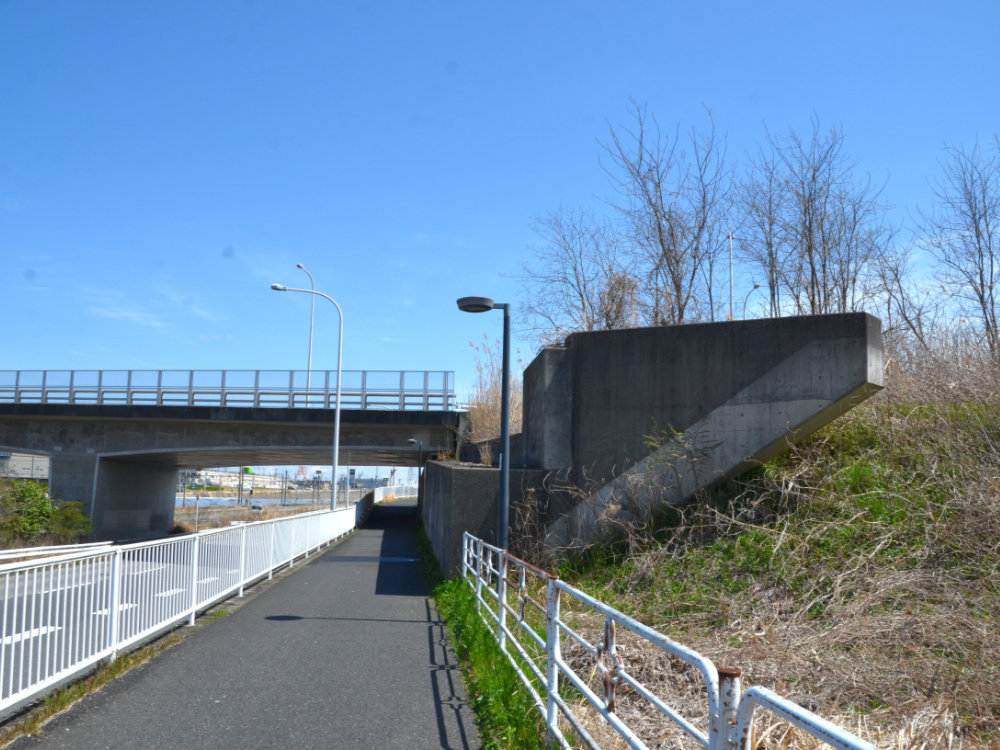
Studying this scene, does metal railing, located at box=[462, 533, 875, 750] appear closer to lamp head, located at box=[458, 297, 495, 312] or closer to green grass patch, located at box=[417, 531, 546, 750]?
green grass patch, located at box=[417, 531, 546, 750]

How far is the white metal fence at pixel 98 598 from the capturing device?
6.10m

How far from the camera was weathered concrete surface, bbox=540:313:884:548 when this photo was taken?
10898 millimetres

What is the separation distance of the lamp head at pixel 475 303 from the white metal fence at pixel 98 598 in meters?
4.92

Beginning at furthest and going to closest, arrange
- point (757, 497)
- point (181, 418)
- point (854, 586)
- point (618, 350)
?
point (181, 418)
point (618, 350)
point (757, 497)
point (854, 586)

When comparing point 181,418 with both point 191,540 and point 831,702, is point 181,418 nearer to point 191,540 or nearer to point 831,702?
point 191,540

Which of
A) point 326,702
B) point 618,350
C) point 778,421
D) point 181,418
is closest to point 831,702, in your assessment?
point 326,702

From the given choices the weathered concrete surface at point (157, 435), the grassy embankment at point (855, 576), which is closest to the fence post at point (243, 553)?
the grassy embankment at point (855, 576)

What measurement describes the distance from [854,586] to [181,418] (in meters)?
31.4

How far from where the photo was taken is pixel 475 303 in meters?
11.8

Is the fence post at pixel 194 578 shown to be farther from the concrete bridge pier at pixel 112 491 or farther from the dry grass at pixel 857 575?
the concrete bridge pier at pixel 112 491

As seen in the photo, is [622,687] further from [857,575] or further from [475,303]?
[475,303]

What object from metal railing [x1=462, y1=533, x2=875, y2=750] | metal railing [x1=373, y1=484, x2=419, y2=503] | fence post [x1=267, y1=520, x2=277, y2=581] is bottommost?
metal railing [x1=373, y1=484, x2=419, y2=503]

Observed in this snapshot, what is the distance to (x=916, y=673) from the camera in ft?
19.2

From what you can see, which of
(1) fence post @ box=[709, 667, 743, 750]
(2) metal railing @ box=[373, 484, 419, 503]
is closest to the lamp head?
(1) fence post @ box=[709, 667, 743, 750]
